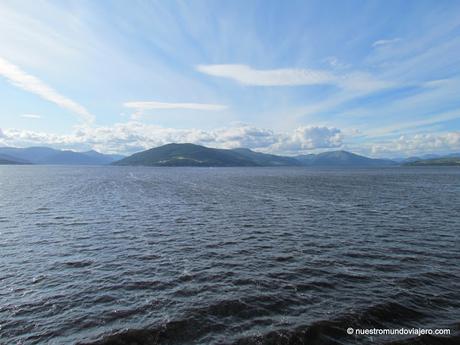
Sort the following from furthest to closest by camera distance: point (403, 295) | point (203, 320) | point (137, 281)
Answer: point (137, 281)
point (403, 295)
point (203, 320)

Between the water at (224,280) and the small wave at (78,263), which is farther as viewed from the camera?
the small wave at (78,263)

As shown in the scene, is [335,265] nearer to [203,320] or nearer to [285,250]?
[285,250]

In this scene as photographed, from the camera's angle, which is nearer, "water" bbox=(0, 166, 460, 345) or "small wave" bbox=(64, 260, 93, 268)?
"water" bbox=(0, 166, 460, 345)

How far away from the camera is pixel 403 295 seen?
885 inches

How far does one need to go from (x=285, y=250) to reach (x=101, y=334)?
22454 mm

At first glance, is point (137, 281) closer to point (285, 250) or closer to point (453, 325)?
point (285, 250)

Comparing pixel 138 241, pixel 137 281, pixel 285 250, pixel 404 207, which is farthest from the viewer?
pixel 404 207

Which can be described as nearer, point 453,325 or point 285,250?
point 453,325

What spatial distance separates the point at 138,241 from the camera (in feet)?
125

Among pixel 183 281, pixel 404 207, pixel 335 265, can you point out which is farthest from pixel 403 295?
pixel 404 207

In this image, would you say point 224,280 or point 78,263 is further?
point 78,263

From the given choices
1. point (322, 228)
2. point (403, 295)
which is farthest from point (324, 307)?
point (322, 228)

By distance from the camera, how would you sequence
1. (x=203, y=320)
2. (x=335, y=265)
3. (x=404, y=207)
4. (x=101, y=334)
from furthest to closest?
(x=404, y=207) < (x=335, y=265) < (x=203, y=320) < (x=101, y=334)

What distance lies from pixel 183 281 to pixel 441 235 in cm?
3897
